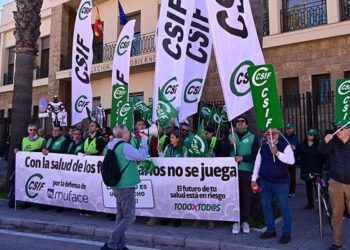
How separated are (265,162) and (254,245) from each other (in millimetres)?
1230

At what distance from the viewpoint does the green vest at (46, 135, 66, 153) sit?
8461mm

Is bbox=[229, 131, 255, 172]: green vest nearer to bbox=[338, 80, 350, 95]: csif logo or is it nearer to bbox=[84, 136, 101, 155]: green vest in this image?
bbox=[338, 80, 350, 95]: csif logo

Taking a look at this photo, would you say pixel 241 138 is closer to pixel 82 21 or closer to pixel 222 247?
pixel 222 247

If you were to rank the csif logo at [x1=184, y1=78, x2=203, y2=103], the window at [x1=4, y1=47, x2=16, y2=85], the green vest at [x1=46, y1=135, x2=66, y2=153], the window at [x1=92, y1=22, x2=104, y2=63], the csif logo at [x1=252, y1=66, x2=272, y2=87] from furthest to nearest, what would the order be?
the window at [x1=4, y1=47, x2=16, y2=85]
the window at [x1=92, y1=22, x2=104, y2=63]
the csif logo at [x1=184, y1=78, x2=203, y2=103]
the green vest at [x1=46, y1=135, x2=66, y2=153]
the csif logo at [x1=252, y1=66, x2=272, y2=87]

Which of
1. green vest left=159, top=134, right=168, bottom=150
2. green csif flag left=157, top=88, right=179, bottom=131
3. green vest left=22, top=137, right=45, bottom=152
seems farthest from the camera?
green vest left=22, top=137, right=45, bottom=152

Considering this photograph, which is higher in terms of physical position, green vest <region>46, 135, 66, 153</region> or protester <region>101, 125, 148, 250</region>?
green vest <region>46, 135, 66, 153</region>

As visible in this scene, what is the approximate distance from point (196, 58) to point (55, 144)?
3779 mm

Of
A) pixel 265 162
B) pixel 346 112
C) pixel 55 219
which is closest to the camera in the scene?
pixel 346 112

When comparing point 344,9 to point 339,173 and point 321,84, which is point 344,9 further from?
point 339,173

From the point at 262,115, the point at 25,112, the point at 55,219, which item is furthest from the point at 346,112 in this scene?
the point at 25,112

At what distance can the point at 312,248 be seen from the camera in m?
5.40

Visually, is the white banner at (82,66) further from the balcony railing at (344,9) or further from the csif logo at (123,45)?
the balcony railing at (344,9)

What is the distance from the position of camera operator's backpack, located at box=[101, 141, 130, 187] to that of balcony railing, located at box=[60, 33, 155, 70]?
13229 millimetres

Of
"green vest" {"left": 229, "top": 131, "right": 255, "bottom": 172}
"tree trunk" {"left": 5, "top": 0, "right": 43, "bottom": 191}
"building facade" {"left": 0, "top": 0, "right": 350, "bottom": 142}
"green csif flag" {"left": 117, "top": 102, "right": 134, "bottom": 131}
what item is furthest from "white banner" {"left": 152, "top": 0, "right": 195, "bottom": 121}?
"building facade" {"left": 0, "top": 0, "right": 350, "bottom": 142}
